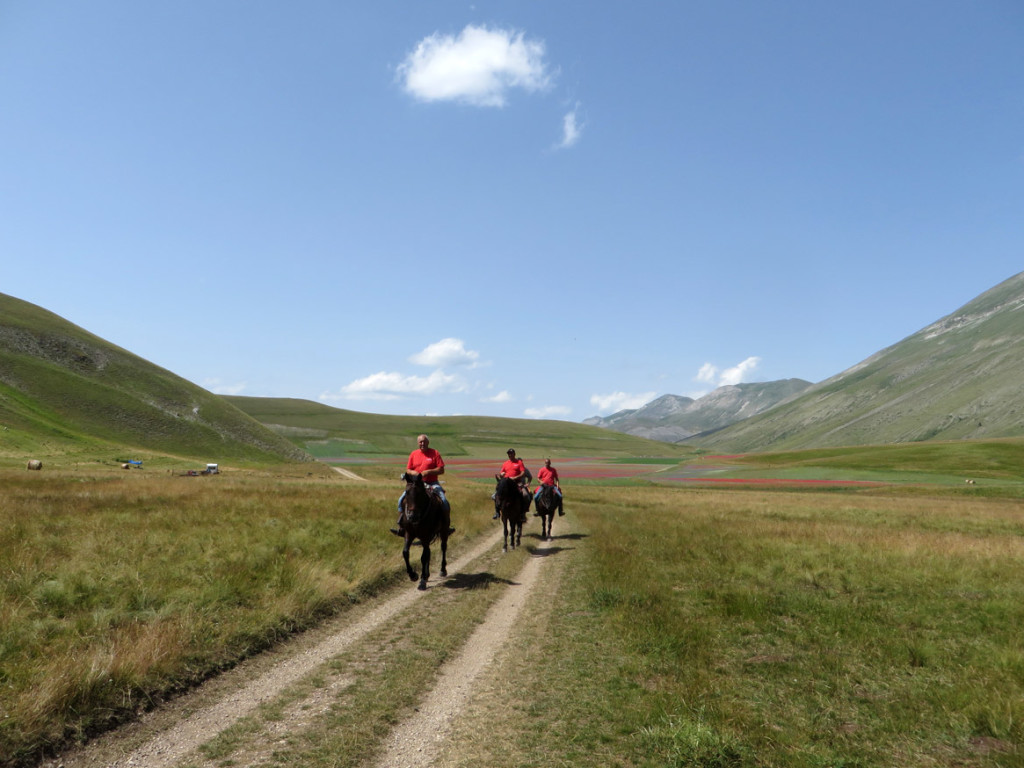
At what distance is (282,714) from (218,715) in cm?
77

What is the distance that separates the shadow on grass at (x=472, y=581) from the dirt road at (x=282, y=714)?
313cm

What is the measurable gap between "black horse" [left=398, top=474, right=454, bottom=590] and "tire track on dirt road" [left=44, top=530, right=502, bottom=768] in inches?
116

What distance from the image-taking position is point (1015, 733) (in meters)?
5.61

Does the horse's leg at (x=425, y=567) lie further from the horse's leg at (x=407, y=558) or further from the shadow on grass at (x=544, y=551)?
the shadow on grass at (x=544, y=551)

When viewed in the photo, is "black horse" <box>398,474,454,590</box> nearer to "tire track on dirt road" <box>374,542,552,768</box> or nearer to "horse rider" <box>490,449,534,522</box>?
"tire track on dirt road" <box>374,542,552,768</box>

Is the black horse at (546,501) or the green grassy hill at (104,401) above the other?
the green grassy hill at (104,401)

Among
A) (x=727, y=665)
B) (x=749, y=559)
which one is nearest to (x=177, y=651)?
(x=727, y=665)

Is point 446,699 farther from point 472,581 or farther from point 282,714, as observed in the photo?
point 472,581

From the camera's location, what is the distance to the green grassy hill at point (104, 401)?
92250 mm

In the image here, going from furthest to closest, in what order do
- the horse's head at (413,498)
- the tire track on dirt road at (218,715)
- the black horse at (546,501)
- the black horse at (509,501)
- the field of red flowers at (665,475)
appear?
the field of red flowers at (665,475) → the black horse at (546,501) → the black horse at (509,501) → the horse's head at (413,498) → the tire track on dirt road at (218,715)

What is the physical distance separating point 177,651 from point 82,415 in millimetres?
116001

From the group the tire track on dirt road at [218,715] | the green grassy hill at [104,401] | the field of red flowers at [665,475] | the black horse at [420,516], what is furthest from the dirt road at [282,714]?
the green grassy hill at [104,401]

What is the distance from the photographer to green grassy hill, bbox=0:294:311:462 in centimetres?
9225

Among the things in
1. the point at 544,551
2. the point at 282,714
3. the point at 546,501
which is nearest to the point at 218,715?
the point at 282,714
